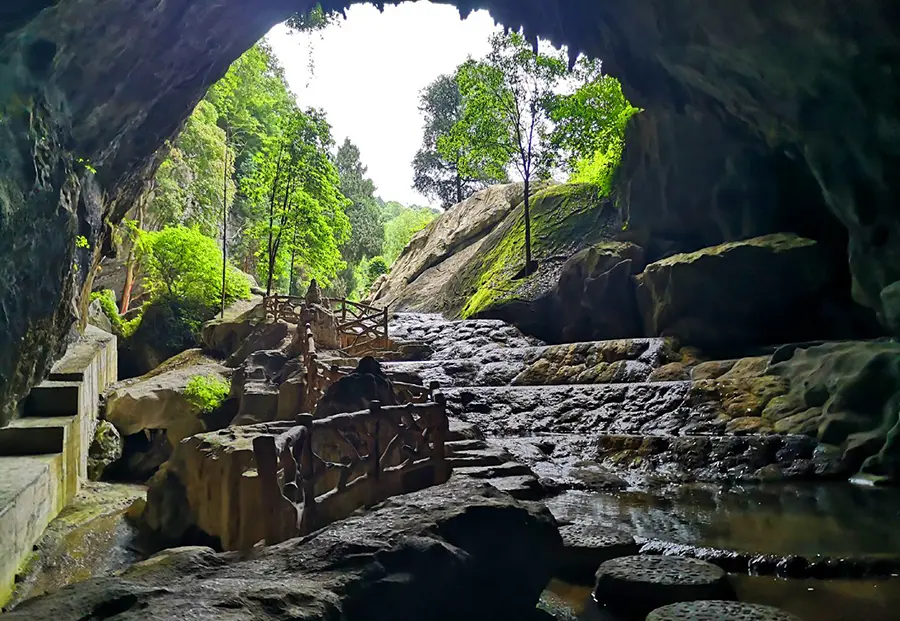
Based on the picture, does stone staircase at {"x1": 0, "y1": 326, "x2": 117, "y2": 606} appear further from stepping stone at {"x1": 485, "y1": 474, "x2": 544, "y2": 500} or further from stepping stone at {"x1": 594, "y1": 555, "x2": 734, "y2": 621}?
stepping stone at {"x1": 594, "y1": 555, "x2": 734, "y2": 621}

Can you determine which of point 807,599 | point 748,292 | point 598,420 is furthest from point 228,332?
point 807,599

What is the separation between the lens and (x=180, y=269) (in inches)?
881

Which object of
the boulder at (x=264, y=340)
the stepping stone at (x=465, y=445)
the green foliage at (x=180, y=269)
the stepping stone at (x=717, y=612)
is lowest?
the stepping stone at (x=717, y=612)

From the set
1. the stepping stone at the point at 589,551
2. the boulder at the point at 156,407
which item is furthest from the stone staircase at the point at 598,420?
the boulder at the point at 156,407

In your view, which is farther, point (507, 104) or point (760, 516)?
point (507, 104)

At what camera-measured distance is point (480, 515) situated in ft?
13.8

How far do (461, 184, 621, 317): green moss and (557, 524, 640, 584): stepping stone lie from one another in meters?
17.6

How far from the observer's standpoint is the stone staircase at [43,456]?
6.52m

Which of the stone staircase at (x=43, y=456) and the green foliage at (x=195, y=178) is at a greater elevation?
the green foliage at (x=195, y=178)

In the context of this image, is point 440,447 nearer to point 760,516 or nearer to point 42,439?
point 760,516

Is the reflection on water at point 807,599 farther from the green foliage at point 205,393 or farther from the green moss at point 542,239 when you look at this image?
the green moss at point 542,239

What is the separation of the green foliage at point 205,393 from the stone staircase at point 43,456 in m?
2.42

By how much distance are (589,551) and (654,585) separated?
104 centimetres

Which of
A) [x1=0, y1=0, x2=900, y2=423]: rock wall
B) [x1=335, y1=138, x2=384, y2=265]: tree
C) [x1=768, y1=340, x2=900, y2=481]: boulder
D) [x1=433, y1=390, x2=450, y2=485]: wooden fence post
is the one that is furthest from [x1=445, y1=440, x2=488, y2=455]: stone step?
[x1=335, y1=138, x2=384, y2=265]: tree
